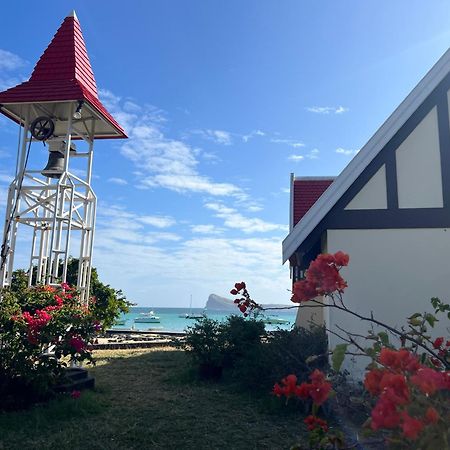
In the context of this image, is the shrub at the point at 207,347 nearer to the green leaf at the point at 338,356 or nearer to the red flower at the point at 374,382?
the green leaf at the point at 338,356

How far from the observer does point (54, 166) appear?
8594mm

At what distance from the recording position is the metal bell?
8.42 meters

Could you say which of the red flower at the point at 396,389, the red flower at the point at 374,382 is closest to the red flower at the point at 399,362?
the red flower at the point at 374,382

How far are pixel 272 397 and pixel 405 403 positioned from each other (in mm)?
5302

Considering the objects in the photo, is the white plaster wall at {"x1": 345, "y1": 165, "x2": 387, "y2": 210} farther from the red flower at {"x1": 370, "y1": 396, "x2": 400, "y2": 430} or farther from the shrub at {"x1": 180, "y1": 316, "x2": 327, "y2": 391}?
the red flower at {"x1": 370, "y1": 396, "x2": 400, "y2": 430}

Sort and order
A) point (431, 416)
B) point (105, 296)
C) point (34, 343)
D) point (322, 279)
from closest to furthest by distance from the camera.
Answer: point (431, 416) < point (322, 279) < point (34, 343) < point (105, 296)

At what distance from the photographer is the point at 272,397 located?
6598 millimetres

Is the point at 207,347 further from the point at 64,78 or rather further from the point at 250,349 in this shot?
the point at 64,78

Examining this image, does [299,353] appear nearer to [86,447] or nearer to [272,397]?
[272,397]

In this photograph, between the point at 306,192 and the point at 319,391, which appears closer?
the point at 319,391

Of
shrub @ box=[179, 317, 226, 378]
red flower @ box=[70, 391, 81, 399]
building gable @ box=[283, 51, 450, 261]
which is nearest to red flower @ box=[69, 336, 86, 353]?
red flower @ box=[70, 391, 81, 399]

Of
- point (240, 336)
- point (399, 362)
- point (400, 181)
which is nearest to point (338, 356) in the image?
point (399, 362)

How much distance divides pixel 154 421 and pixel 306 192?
8166mm

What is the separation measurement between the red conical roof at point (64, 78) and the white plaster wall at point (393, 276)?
Result: 603 cm
